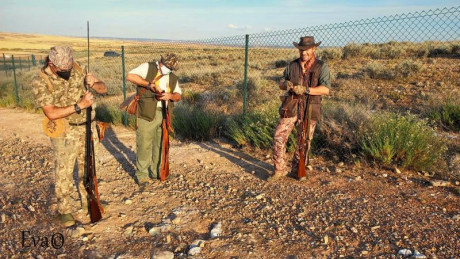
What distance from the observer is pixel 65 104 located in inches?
144

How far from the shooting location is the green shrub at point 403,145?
5238 millimetres

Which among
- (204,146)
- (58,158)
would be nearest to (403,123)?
(204,146)

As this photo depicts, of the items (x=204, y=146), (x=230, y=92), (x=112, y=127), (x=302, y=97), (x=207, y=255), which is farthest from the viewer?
(x=230, y=92)

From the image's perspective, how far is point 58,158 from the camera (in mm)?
3807

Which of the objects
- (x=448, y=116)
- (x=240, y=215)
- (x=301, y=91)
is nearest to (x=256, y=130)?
(x=301, y=91)

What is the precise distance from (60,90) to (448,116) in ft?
23.6

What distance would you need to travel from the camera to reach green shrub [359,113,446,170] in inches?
206

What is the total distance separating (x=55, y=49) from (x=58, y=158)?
1140 millimetres

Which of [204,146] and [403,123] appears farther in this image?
[204,146]

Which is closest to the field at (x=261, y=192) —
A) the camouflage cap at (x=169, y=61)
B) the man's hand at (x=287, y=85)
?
the man's hand at (x=287, y=85)

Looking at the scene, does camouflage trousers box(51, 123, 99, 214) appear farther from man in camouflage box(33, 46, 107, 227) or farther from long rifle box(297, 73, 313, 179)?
long rifle box(297, 73, 313, 179)

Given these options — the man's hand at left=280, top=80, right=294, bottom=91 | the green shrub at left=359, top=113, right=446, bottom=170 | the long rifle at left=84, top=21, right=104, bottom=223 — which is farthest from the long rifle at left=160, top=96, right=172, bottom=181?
the green shrub at left=359, top=113, right=446, bottom=170

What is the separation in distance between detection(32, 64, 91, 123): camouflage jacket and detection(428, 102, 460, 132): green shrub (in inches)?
262

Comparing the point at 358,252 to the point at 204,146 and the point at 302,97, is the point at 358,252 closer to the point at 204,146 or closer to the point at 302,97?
the point at 302,97
